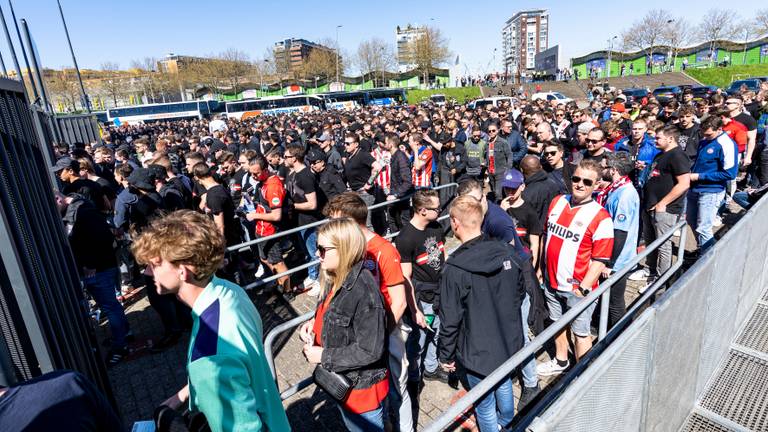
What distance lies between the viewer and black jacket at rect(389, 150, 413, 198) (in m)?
6.87

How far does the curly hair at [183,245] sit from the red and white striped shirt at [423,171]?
19.9 ft

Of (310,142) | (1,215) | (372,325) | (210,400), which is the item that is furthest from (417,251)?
(310,142)

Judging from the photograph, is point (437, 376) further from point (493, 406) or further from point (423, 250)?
point (423, 250)

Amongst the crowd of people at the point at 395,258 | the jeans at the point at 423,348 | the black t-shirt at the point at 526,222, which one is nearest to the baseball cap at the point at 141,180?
the crowd of people at the point at 395,258

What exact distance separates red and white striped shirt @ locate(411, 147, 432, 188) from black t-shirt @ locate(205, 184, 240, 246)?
11.8 feet

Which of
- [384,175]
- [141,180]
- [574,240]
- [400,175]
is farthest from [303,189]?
[574,240]

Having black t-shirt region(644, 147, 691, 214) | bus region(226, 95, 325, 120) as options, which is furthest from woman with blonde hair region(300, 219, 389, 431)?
bus region(226, 95, 325, 120)

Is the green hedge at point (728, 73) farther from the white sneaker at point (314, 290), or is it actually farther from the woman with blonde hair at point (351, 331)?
the woman with blonde hair at point (351, 331)

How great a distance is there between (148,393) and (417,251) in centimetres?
314

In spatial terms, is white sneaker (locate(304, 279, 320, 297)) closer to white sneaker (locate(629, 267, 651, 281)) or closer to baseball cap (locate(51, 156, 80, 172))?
baseball cap (locate(51, 156, 80, 172))

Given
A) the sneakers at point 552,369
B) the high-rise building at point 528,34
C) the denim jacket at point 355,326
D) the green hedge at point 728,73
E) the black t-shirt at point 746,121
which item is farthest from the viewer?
the high-rise building at point 528,34

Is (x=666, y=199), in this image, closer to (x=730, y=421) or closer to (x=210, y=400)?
(x=730, y=421)

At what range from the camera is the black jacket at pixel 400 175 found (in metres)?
6.87

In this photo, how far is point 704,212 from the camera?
5.74m
